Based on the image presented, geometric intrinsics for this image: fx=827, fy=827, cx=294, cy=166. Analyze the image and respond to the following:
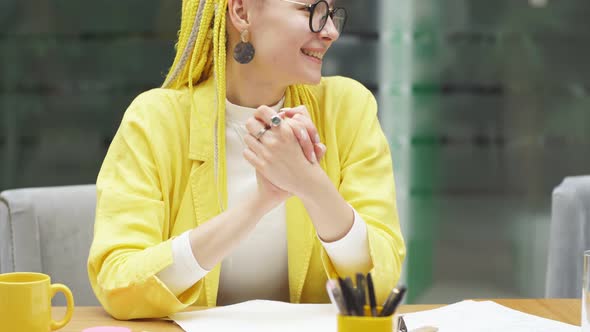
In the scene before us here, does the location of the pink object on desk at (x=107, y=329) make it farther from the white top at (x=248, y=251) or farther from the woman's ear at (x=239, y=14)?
the woman's ear at (x=239, y=14)

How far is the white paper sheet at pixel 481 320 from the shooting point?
1.29 metres

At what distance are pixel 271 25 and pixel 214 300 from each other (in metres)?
0.55

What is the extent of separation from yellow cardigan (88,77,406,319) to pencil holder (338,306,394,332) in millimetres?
508

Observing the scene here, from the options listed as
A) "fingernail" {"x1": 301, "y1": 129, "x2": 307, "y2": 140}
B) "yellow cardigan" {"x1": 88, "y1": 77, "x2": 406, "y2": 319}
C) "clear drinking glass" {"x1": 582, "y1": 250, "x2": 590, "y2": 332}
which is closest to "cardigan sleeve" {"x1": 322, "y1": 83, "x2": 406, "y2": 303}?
"yellow cardigan" {"x1": 88, "y1": 77, "x2": 406, "y2": 319}

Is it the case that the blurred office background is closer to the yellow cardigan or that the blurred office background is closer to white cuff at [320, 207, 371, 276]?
the yellow cardigan

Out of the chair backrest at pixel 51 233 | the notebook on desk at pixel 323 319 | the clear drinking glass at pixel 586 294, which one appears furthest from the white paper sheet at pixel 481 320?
the chair backrest at pixel 51 233

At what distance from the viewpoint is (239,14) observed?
1647 mm

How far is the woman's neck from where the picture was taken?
5.59ft

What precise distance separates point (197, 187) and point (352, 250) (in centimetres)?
36

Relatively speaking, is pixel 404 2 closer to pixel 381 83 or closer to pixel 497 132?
pixel 381 83

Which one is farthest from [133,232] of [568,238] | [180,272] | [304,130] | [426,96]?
[426,96]

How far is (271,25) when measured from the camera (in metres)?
1.61

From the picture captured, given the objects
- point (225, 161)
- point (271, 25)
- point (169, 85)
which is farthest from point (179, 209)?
point (271, 25)

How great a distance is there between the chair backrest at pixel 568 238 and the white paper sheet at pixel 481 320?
427 mm
